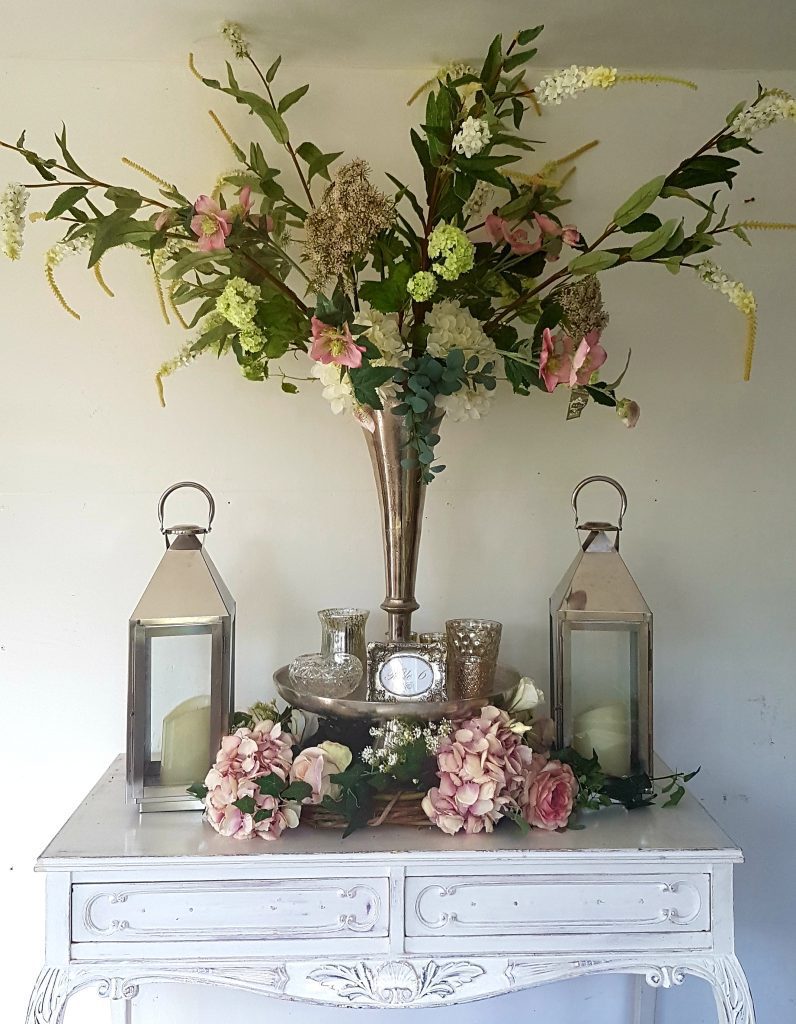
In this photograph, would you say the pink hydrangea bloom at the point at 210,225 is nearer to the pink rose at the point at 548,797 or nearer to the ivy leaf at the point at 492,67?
the ivy leaf at the point at 492,67

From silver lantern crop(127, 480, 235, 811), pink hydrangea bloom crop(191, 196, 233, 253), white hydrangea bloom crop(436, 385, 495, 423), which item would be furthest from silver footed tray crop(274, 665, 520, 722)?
pink hydrangea bloom crop(191, 196, 233, 253)

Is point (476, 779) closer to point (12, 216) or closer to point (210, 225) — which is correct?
point (210, 225)

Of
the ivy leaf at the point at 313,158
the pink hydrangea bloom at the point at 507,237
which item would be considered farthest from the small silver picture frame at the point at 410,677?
the ivy leaf at the point at 313,158

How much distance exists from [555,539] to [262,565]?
50cm

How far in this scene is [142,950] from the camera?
3.20 ft

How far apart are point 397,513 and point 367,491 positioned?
210mm

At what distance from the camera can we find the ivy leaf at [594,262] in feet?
3.48

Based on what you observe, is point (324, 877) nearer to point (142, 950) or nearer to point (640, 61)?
point (142, 950)

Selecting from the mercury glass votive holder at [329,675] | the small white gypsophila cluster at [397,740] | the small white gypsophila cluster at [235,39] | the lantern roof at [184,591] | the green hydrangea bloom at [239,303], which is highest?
the small white gypsophila cluster at [235,39]

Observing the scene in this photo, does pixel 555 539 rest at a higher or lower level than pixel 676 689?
higher

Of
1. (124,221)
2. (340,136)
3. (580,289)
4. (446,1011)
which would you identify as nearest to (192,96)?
(340,136)

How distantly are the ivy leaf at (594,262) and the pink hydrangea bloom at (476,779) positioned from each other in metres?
0.61

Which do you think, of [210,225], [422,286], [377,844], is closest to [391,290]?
[422,286]

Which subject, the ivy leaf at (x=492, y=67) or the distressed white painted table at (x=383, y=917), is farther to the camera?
the ivy leaf at (x=492, y=67)
